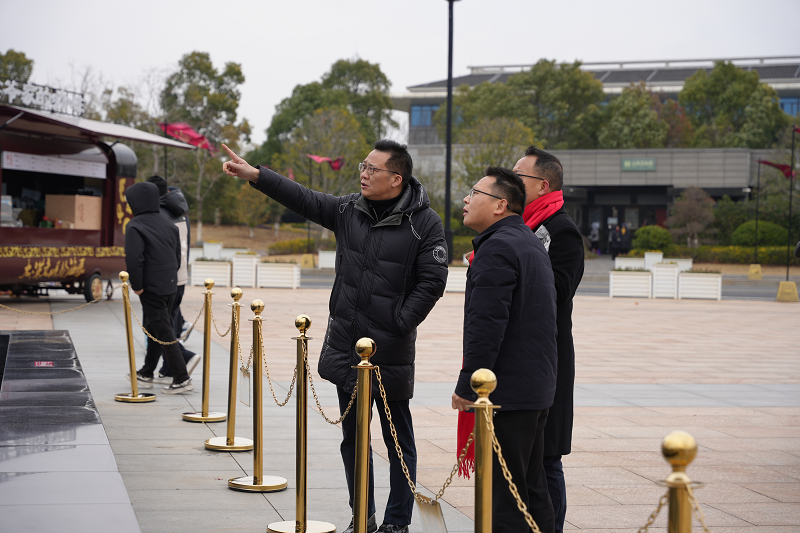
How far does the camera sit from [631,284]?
23.8 metres

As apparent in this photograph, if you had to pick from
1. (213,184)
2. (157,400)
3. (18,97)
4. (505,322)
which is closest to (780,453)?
(505,322)

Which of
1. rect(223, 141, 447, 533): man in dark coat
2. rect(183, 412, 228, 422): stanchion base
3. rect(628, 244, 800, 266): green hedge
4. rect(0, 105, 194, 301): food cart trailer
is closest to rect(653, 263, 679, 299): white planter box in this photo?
rect(628, 244, 800, 266): green hedge

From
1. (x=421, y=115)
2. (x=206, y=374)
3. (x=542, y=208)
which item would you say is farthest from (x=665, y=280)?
(x=421, y=115)

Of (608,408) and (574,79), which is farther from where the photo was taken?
(574,79)

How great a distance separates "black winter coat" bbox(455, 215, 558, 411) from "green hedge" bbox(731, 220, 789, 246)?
39.0 m

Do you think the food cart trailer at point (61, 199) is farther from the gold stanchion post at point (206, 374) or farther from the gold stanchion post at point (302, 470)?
the gold stanchion post at point (302, 470)

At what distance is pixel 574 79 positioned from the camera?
54.4 m

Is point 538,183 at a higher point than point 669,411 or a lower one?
higher

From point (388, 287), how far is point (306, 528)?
1297mm

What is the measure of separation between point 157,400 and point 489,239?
5.17m

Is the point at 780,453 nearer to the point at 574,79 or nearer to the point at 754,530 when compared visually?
the point at 754,530

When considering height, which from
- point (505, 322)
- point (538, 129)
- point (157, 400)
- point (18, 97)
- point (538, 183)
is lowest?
point (157, 400)

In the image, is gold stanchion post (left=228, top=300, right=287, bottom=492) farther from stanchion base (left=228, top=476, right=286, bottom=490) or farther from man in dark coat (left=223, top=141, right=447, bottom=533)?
man in dark coat (left=223, top=141, right=447, bottom=533)

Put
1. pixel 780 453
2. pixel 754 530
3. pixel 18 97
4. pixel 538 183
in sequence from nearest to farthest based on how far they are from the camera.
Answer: pixel 538 183 → pixel 754 530 → pixel 780 453 → pixel 18 97
